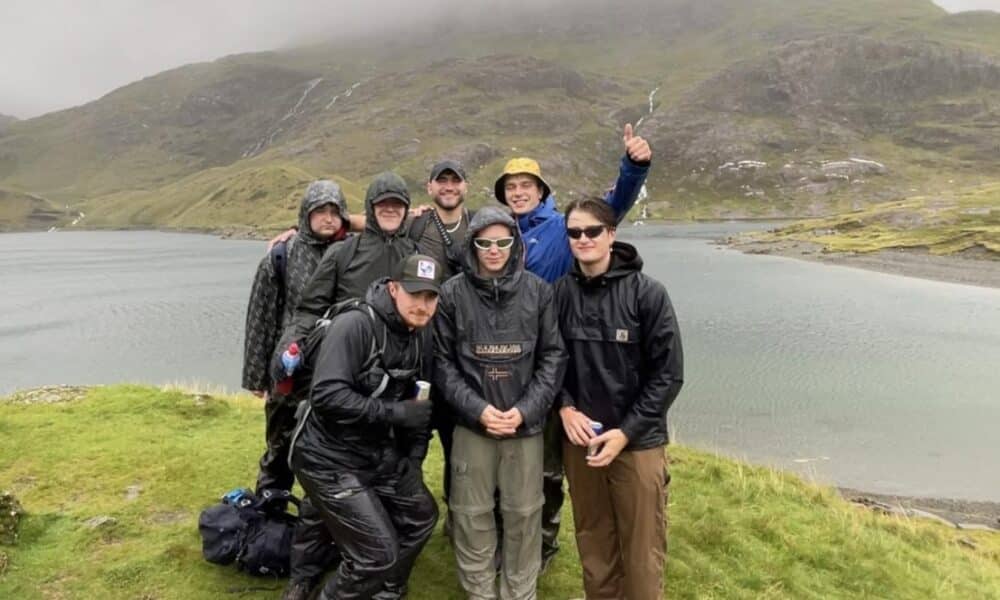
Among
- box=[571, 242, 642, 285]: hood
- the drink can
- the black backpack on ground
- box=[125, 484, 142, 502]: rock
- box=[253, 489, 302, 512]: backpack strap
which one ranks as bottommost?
box=[125, 484, 142, 502]: rock

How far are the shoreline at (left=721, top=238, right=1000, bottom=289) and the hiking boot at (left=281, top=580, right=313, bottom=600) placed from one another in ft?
202

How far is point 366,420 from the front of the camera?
4820 millimetres

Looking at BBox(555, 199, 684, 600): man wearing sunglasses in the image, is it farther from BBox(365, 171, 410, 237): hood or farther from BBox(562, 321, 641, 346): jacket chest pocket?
BBox(365, 171, 410, 237): hood

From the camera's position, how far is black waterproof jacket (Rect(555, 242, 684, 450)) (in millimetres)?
5117

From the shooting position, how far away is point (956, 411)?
22.9 meters

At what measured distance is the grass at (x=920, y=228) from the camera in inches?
2753

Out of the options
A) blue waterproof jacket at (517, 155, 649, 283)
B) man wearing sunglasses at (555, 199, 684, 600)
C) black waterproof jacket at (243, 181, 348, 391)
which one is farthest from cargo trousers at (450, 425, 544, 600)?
black waterproof jacket at (243, 181, 348, 391)

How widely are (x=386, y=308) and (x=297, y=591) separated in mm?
2624

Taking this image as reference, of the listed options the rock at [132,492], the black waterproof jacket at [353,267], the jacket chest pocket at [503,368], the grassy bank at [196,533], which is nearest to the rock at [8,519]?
the grassy bank at [196,533]

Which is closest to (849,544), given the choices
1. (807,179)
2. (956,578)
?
(956,578)

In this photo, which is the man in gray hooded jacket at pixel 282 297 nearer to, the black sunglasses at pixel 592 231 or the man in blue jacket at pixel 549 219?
the man in blue jacket at pixel 549 219

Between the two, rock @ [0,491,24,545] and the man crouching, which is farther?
rock @ [0,491,24,545]

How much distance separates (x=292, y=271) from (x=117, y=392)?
306 inches

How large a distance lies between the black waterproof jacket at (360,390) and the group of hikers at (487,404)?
1cm
